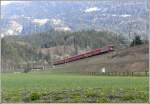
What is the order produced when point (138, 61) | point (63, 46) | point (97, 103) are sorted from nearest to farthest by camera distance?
point (97, 103) < point (138, 61) < point (63, 46)

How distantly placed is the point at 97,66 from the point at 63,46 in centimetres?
8526

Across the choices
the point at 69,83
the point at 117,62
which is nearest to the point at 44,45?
the point at 117,62

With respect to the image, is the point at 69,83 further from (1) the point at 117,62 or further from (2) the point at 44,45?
(2) the point at 44,45

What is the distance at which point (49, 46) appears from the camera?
16625 cm

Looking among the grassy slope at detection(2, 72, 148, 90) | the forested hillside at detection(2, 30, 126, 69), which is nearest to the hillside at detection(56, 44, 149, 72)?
the forested hillside at detection(2, 30, 126, 69)

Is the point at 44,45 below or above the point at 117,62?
above

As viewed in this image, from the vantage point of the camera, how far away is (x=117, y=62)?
91.2 meters

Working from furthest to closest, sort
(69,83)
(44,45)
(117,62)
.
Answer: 1. (44,45)
2. (117,62)
3. (69,83)

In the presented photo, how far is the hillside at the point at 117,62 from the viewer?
81750 mm

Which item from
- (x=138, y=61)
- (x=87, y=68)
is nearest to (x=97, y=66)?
(x=87, y=68)

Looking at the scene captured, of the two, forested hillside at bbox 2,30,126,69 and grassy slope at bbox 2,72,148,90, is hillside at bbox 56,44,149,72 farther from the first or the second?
grassy slope at bbox 2,72,148,90

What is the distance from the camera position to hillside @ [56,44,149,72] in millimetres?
81750

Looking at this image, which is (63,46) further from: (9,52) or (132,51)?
(132,51)

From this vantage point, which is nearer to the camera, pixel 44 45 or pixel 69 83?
pixel 69 83
